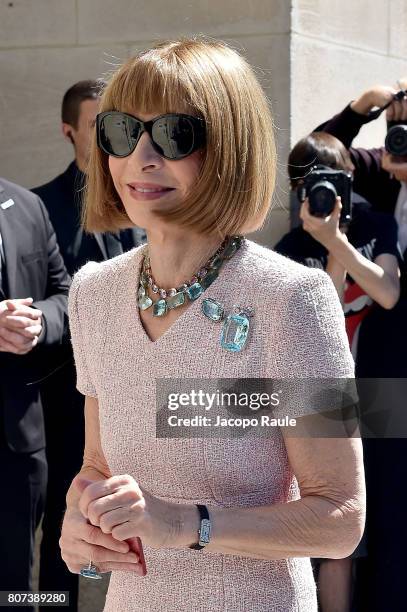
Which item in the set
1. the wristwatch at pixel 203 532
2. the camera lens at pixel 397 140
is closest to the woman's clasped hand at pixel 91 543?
the wristwatch at pixel 203 532

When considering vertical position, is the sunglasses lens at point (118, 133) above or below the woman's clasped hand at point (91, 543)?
above

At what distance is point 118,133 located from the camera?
1.92 metres

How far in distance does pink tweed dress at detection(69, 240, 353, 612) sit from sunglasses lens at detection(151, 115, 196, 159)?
8.4 inches

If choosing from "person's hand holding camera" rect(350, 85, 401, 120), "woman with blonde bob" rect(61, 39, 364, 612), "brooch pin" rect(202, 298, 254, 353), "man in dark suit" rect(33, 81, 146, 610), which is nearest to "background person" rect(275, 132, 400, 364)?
"person's hand holding camera" rect(350, 85, 401, 120)

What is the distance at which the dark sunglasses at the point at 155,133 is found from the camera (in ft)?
5.98

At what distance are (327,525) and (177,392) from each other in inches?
13.3

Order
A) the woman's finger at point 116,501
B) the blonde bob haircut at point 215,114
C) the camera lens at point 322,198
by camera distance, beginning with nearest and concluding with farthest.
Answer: the woman's finger at point 116,501 < the blonde bob haircut at point 215,114 < the camera lens at point 322,198

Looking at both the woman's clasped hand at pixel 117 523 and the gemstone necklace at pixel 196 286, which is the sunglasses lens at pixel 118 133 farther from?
the woman's clasped hand at pixel 117 523

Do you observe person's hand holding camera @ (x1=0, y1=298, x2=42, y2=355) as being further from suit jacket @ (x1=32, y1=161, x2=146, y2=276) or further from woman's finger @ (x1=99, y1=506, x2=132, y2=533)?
woman's finger @ (x1=99, y1=506, x2=132, y2=533)

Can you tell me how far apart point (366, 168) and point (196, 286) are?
2.88 m

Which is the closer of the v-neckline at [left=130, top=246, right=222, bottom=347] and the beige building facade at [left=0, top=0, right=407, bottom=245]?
the v-neckline at [left=130, top=246, right=222, bottom=347]

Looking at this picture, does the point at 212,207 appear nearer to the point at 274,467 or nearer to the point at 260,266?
the point at 260,266

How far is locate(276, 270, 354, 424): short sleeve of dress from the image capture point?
1.73 metres

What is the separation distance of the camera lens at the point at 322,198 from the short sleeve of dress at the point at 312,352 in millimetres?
2312
